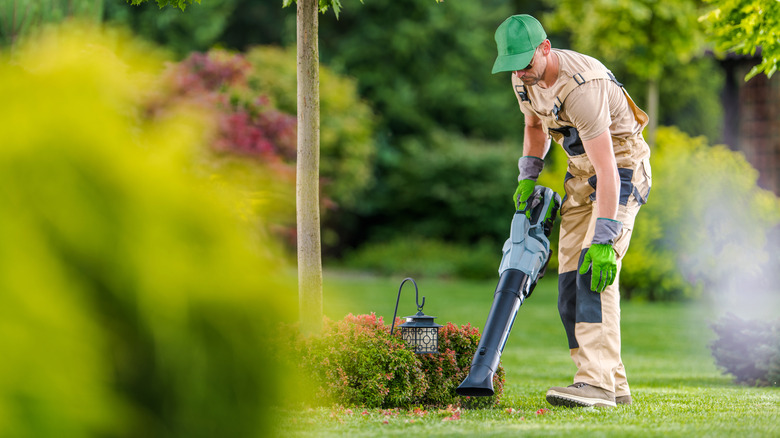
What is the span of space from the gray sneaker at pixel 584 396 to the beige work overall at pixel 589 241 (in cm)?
3

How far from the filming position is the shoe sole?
4.21 meters

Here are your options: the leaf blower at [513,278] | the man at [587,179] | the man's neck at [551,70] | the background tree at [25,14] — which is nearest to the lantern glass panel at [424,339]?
the leaf blower at [513,278]

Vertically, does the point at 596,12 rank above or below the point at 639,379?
above

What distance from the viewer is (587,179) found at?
440cm

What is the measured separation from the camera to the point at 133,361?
1.22 meters

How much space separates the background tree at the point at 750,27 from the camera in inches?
224

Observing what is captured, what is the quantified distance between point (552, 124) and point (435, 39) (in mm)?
22709

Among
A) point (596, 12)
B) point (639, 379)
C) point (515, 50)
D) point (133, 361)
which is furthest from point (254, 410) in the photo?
point (596, 12)

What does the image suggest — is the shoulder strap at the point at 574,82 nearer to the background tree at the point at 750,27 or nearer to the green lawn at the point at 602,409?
the green lawn at the point at 602,409

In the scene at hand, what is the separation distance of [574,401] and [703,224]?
40.2 ft

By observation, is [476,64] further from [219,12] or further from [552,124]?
[552,124]

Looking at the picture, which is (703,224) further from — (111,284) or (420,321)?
(111,284)

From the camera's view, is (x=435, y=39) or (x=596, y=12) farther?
(x=435, y=39)

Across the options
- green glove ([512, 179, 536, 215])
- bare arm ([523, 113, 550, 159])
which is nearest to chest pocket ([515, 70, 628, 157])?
bare arm ([523, 113, 550, 159])
